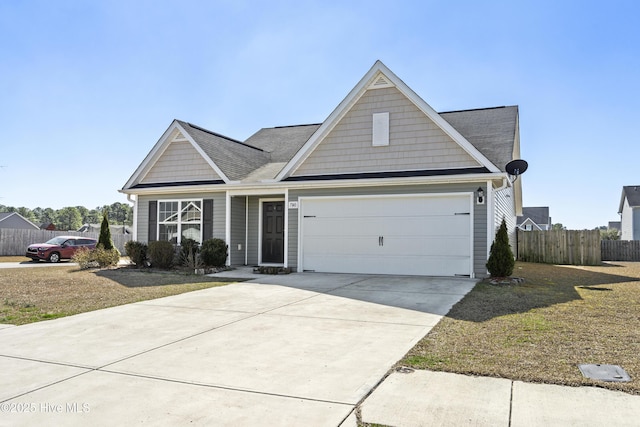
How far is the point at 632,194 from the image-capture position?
3512cm

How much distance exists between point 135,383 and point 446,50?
1291 cm

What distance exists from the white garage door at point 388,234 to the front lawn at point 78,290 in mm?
3718

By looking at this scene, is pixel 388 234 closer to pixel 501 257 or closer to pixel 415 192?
pixel 415 192

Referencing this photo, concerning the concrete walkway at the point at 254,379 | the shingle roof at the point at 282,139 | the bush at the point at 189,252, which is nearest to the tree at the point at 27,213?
the shingle roof at the point at 282,139

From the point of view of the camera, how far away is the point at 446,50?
45.2 feet

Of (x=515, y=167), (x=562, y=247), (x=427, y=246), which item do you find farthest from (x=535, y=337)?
(x=562, y=247)

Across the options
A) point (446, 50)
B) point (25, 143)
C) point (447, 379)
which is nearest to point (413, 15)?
point (446, 50)

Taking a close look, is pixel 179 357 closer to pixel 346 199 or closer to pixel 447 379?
pixel 447 379

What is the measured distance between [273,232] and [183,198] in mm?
3601

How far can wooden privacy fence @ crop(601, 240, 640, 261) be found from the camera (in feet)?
78.7

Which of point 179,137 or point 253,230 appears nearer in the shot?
point 253,230

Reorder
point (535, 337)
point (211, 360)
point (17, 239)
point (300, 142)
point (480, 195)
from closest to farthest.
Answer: point (211, 360)
point (535, 337)
point (480, 195)
point (300, 142)
point (17, 239)

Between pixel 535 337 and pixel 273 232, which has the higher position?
pixel 273 232

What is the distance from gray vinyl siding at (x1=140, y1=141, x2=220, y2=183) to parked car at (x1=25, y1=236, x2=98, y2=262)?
832 cm
